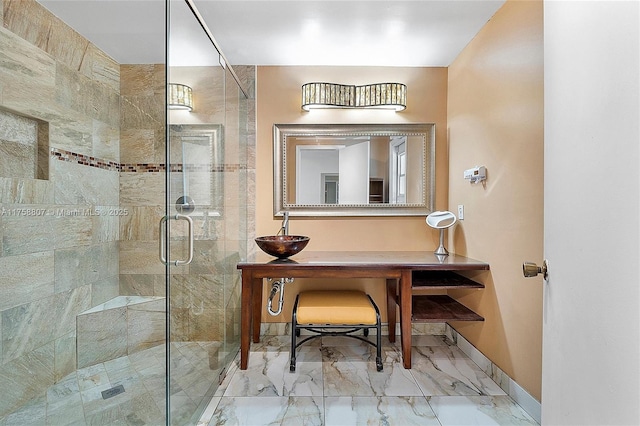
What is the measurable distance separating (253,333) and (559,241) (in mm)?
2272

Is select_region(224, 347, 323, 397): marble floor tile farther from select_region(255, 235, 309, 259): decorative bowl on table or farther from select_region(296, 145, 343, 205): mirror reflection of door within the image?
select_region(296, 145, 343, 205): mirror reflection of door

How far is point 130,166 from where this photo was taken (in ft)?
7.45

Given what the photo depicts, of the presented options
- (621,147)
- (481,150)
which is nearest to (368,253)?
(481,150)

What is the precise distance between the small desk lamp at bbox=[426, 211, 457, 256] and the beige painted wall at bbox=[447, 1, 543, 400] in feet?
0.38

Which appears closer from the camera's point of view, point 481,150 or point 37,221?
point 37,221

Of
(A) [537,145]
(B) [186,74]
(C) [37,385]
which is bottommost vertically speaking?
(C) [37,385]

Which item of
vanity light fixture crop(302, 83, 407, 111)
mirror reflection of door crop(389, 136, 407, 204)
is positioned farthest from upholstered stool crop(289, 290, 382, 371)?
vanity light fixture crop(302, 83, 407, 111)

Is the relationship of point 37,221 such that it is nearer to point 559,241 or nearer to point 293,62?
point 293,62

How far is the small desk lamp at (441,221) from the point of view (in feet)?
8.10

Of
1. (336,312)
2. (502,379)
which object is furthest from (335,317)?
(502,379)

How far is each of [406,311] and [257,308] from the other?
1.21 m

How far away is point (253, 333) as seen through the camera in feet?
8.65

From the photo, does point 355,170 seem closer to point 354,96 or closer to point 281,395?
point 354,96

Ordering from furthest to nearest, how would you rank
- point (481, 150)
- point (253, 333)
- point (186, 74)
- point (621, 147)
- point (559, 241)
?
point (253, 333)
point (481, 150)
point (186, 74)
point (559, 241)
point (621, 147)
